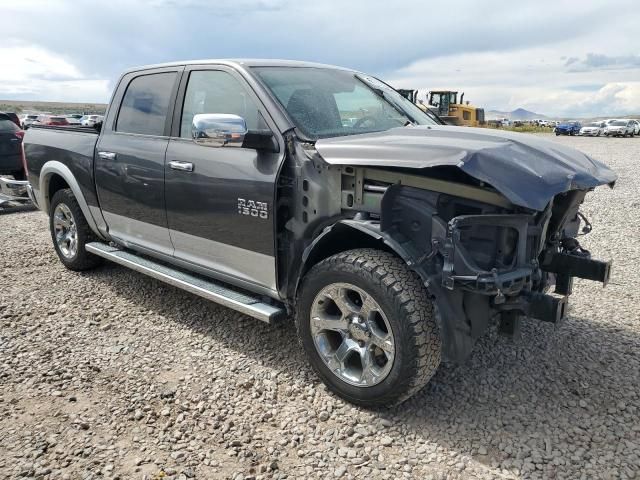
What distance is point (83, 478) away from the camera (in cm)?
259

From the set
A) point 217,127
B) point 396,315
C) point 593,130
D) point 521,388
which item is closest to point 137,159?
point 217,127

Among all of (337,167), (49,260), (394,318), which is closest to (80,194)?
(49,260)

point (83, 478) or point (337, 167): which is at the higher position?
point (337, 167)

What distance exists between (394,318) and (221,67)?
2227 mm

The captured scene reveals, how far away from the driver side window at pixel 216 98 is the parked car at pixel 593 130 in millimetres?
44232

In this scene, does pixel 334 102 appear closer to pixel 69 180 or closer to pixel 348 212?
pixel 348 212

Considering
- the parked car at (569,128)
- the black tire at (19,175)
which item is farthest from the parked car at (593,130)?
the black tire at (19,175)

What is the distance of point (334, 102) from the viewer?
12.4 ft

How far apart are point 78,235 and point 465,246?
4.07m

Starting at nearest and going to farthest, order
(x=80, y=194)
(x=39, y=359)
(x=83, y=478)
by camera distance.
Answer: (x=83, y=478) → (x=39, y=359) → (x=80, y=194)

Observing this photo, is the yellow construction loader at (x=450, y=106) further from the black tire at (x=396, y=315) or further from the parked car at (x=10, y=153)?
the black tire at (x=396, y=315)

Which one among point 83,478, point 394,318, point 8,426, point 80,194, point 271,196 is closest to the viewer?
point 83,478

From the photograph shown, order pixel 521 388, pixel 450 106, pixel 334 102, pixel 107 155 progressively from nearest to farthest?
pixel 521 388, pixel 334 102, pixel 107 155, pixel 450 106

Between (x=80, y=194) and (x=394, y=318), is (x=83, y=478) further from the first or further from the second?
(x=80, y=194)
